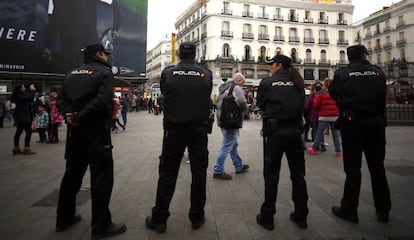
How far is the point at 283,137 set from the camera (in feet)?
10.5

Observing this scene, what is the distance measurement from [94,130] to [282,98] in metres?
1.90

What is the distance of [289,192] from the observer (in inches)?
170

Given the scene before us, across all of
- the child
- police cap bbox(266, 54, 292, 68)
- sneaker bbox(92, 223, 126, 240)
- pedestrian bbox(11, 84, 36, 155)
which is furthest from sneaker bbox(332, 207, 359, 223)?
the child

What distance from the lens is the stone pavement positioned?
303 centimetres

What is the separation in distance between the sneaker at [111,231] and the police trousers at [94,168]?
0.11 feet

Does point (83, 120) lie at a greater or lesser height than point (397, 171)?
greater

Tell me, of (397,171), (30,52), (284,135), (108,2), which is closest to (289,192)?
(284,135)

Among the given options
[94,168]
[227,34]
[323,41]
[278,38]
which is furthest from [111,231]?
[323,41]

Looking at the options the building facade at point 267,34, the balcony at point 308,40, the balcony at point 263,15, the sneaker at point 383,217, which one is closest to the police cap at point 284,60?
the sneaker at point 383,217

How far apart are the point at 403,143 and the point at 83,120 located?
8.90m

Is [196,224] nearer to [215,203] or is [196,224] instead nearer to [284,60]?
[215,203]

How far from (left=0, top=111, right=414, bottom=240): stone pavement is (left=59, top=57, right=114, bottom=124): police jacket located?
1.19 metres

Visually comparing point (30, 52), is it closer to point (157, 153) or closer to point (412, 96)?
point (157, 153)

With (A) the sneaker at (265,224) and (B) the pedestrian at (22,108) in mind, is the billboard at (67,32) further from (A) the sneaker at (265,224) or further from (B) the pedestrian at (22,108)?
(A) the sneaker at (265,224)
